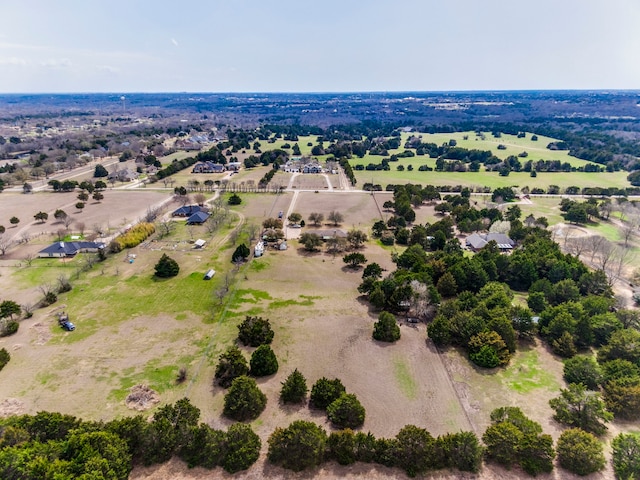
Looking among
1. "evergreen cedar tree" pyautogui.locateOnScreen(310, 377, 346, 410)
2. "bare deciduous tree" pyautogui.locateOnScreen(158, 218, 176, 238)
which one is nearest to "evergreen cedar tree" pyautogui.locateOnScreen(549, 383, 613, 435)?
"evergreen cedar tree" pyautogui.locateOnScreen(310, 377, 346, 410)

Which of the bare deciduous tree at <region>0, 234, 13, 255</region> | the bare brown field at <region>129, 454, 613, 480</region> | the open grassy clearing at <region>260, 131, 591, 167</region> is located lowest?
the bare brown field at <region>129, 454, 613, 480</region>

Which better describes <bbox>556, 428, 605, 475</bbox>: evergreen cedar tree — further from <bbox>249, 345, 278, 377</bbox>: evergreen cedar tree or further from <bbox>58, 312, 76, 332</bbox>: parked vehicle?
<bbox>58, 312, 76, 332</bbox>: parked vehicle

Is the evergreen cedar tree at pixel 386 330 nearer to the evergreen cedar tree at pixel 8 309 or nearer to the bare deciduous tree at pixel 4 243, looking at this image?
the evergreen cedar tree at pixel 8 309

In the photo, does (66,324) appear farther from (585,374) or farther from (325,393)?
(585,374)

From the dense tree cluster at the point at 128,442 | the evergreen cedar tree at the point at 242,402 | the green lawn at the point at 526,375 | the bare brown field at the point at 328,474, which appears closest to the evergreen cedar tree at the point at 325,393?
the evergreen cedar tree at the point at 242,402

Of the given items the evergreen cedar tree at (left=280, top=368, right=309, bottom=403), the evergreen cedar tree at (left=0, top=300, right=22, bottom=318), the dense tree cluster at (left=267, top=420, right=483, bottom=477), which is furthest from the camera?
the evergreen cedar tree at (left=0, top=300, right=22, bottom=318)
